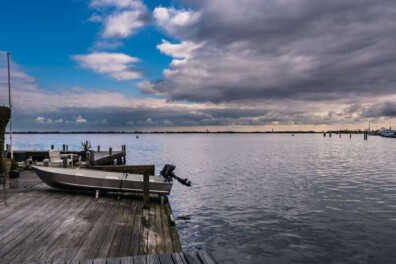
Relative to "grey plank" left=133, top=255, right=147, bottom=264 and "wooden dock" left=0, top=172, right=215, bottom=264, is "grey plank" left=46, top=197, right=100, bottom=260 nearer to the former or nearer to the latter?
"wooden dock" left=0, top=172, right=215, bottom=264

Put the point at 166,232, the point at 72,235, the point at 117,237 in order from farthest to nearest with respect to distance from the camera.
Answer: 1. the point at 166,232
2. the point at 117,237
3. the point at 72,235

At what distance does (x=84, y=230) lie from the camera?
9.86 metres

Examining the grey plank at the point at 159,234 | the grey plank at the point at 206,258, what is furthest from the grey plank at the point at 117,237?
the grey plank at the point at 206,258

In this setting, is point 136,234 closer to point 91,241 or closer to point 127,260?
point 91,241

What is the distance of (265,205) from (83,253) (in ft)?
50.1

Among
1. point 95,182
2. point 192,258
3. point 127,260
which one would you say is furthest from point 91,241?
point 95,182

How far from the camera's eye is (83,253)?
805 centimetres

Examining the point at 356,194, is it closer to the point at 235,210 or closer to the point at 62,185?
the point at 235,210

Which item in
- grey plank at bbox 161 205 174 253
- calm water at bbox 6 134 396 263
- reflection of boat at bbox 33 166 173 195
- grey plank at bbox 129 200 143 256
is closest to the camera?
grey plank at bbox 129 200 143 256

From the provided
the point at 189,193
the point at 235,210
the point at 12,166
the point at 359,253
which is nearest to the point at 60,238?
the point at 359,253

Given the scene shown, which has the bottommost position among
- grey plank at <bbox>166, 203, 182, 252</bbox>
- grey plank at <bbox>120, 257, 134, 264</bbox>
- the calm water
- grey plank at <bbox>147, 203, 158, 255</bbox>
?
the calm water

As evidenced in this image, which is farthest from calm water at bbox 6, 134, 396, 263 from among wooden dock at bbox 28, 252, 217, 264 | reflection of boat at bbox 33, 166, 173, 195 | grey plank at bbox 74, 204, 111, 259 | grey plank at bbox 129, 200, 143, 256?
wooden dock at bbox 28, 252, 217, 264

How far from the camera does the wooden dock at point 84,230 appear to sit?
7.76 meters

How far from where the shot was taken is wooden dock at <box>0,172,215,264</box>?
7.76 meters
